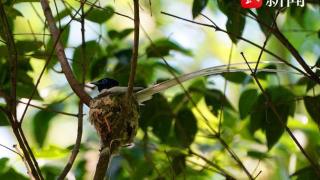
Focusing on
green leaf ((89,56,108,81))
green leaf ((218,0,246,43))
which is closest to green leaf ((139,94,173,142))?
green leaf ((89,56,108,81))

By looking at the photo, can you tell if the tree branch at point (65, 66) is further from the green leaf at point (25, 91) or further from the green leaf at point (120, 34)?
the green leaf at point (120, 34)

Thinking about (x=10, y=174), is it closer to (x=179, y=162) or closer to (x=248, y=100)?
(x=179, y=162)

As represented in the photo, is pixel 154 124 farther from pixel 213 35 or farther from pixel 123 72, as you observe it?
pixel 213 35

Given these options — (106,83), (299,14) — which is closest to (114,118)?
(106,83)

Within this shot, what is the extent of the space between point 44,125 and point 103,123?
0.94 m

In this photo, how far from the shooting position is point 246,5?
2.78 meters

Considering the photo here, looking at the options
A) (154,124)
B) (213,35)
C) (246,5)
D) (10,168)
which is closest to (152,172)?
(154,124)

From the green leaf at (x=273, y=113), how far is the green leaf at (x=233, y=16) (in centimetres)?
35

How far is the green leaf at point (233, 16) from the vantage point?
286 cm

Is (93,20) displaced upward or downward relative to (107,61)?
upward

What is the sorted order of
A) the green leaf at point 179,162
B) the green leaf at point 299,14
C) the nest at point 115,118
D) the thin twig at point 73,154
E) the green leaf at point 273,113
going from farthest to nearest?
the green leaf at point 299,14, the green leaf at point 179,162, the green leaf at point 273,113, the nest at point 115,118, the thin twig at point 73,154

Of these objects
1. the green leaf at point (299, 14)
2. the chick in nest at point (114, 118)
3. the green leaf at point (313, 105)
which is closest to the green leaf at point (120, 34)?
the chick in nest at point (114, 118)

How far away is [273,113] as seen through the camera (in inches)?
122

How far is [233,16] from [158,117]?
2.73 ft
